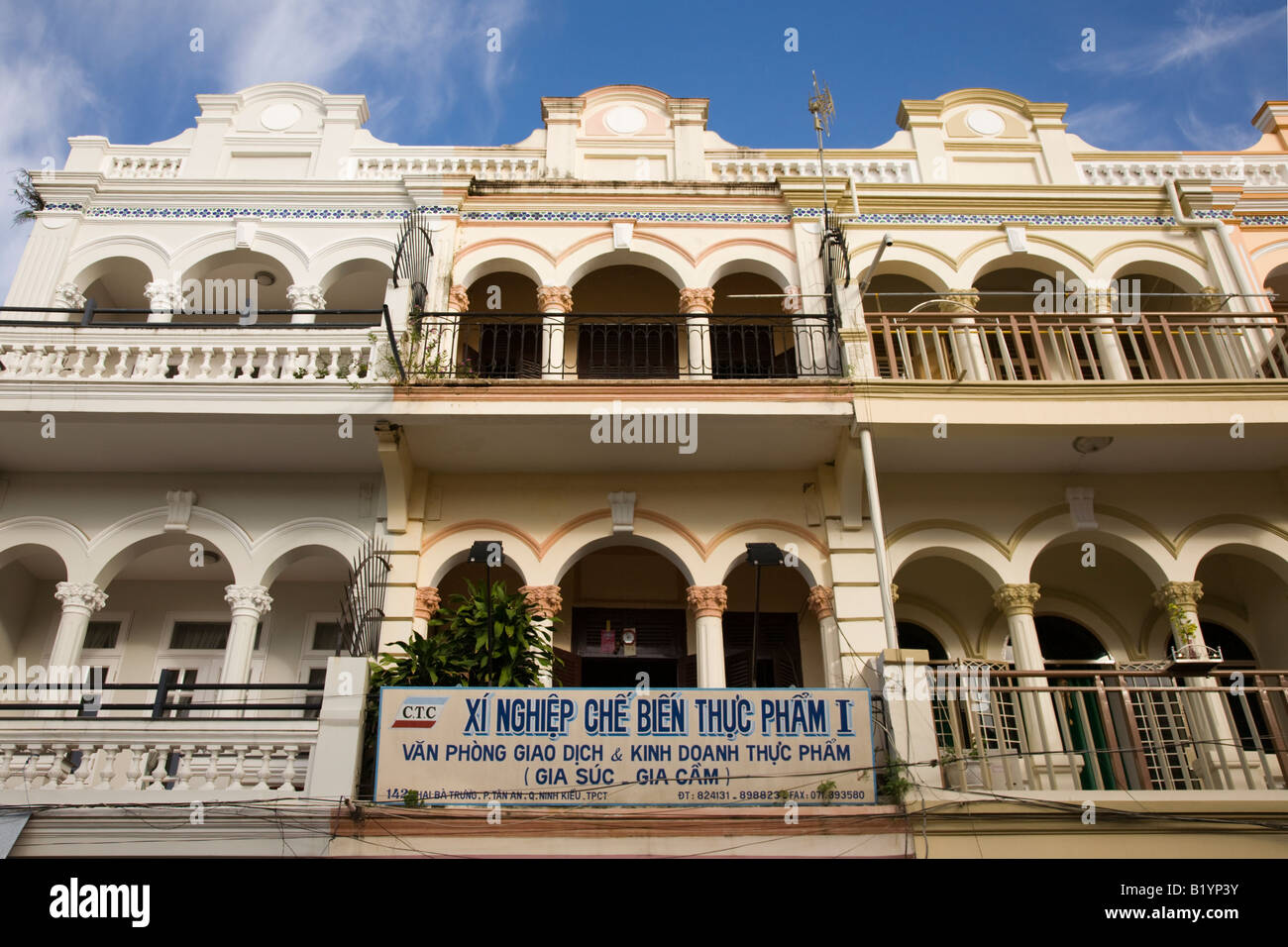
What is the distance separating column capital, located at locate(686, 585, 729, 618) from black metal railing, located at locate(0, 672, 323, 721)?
3.90 m

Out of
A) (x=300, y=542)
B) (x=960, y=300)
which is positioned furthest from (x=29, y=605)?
(x=960, y=300)

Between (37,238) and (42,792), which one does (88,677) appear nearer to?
(42,792)

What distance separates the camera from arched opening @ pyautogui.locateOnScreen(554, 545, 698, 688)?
12.5 metres

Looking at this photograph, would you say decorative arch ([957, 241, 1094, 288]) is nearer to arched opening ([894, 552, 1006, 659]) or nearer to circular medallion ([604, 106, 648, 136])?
arched opening ([894, 552, 1006, 659])

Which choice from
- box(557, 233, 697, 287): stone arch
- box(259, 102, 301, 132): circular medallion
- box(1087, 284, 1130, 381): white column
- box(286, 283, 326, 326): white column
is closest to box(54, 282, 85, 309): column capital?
box(286, 283, 326, 326): white column

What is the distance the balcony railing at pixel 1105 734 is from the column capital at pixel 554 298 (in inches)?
239

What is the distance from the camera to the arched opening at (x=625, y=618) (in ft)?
40.9

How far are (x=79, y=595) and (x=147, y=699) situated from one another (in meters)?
2.09

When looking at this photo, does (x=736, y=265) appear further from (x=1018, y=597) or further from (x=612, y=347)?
(x=1018, y=597)

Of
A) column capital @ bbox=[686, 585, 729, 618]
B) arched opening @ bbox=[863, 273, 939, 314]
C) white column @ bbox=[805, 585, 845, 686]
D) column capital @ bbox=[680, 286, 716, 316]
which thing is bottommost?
white column @ bbox=[805, 585, 845, 686]

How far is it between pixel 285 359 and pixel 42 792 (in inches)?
187

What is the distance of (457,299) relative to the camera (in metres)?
12.1

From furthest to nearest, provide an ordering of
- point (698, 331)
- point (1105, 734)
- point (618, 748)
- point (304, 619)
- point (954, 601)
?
point (304, 619) → point (954, 601) → point (698, 331) → point (1105, 734) → point (618, 748)

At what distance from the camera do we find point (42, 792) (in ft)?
26.6
